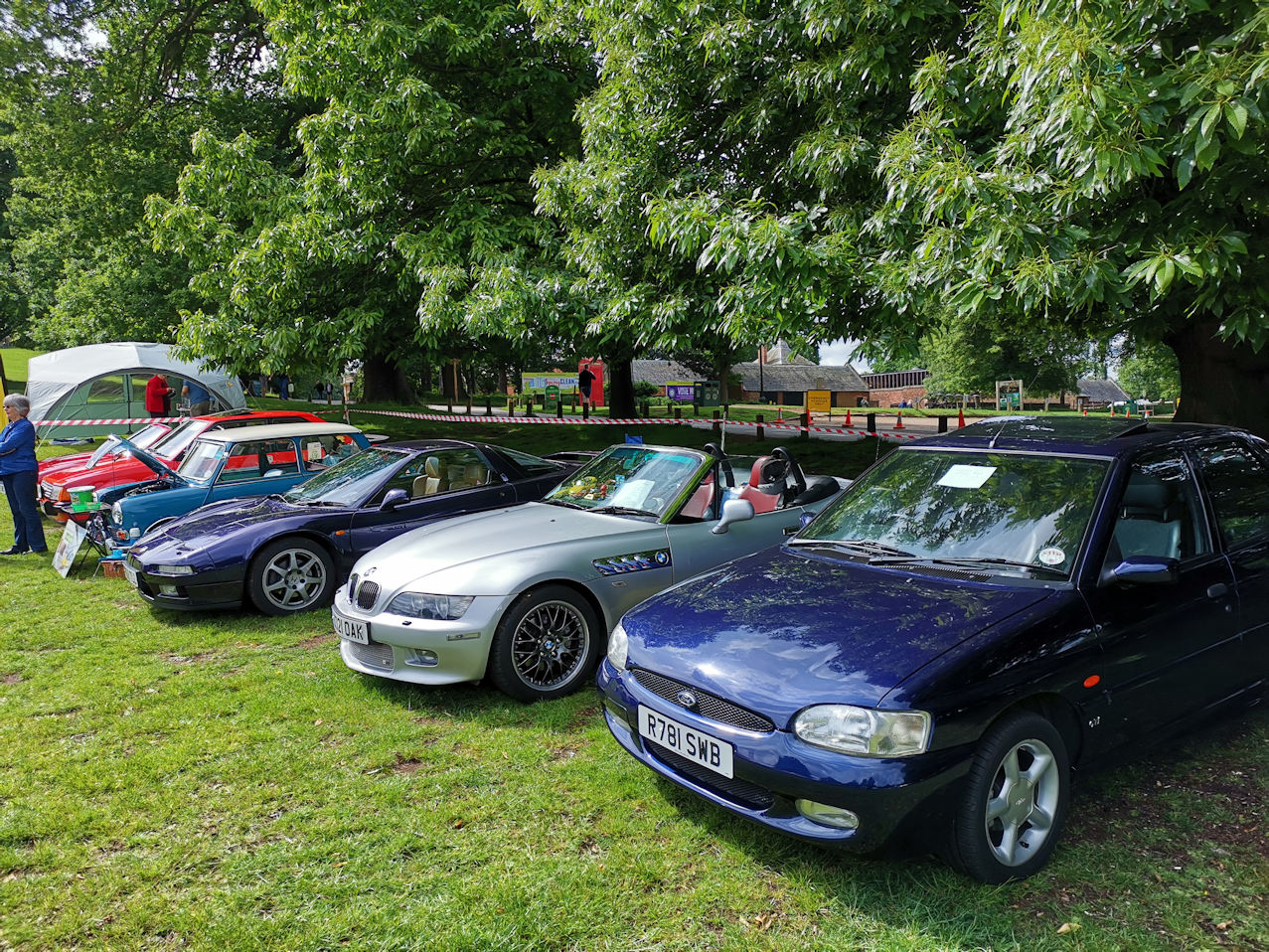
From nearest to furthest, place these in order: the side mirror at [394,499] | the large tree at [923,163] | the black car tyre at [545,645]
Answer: the large tree at [923,163], the black car tyre at [545,645], the side mirror at [394,499]

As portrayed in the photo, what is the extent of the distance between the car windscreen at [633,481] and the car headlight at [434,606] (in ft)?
4.63

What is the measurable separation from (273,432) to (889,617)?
25.6 feet

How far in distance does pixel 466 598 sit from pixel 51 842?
2110 millimetres

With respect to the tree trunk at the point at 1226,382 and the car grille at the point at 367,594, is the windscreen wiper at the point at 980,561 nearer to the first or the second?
the car grille at the point at 367,594

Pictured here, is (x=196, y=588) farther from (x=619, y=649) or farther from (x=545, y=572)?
(x=619, y=649)

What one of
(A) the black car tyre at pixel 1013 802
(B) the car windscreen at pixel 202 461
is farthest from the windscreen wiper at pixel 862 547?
(B) the car windscreen at pixel 202 461

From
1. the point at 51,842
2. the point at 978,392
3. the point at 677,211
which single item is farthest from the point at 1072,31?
the point at 978,392

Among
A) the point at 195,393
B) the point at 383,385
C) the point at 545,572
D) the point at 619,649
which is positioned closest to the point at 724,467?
the point at 545,572

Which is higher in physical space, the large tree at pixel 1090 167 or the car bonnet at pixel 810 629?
the large tree at pixel 1090 167

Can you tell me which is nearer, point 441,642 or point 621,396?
point 441,642

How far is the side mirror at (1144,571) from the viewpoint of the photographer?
126 inches

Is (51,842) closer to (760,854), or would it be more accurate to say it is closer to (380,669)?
(380,669)

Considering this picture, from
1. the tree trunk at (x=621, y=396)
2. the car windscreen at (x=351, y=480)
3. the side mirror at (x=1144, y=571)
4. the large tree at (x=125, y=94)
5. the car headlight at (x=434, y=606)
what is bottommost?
the car headlight at (x=434, y=606)

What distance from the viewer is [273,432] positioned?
9.06m
